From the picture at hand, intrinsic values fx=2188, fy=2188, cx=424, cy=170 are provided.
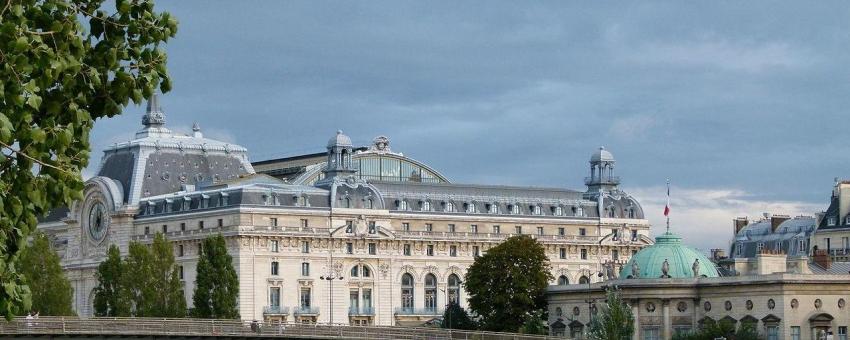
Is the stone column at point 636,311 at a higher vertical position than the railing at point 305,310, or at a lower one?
lower

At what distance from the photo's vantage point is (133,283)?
173m

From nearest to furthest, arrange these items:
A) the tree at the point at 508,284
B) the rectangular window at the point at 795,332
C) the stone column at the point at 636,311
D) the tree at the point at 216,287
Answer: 1. the rectangular window at the point at 795,332
2. the stone column at the point at 636,311
3. the tree at the point at 508,284
4. the tree at the point at 216,287

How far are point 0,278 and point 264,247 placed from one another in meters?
151

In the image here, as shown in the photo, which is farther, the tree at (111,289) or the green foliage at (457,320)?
the tree at (111,289)

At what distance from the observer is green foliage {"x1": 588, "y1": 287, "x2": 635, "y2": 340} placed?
13462cm

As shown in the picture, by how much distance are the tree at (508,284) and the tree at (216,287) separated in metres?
18.8

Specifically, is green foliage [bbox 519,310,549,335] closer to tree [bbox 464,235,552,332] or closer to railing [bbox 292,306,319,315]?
tree [bbox 464,235,552,332]

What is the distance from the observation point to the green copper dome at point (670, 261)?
146625 millimetres

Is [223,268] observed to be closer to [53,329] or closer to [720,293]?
[720,293]

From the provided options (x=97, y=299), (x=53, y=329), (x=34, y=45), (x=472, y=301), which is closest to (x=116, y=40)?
(x=34, y=45)

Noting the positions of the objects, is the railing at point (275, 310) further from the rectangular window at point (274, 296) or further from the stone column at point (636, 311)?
the stone column at point (636, 311)

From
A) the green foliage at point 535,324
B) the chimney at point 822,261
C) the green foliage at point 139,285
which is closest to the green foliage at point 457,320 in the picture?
the green foliage at point 535,324

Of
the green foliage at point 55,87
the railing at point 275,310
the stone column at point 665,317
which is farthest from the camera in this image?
the railing at point 275,310

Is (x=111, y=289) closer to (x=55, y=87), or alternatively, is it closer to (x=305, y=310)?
(x=305, y=310)
